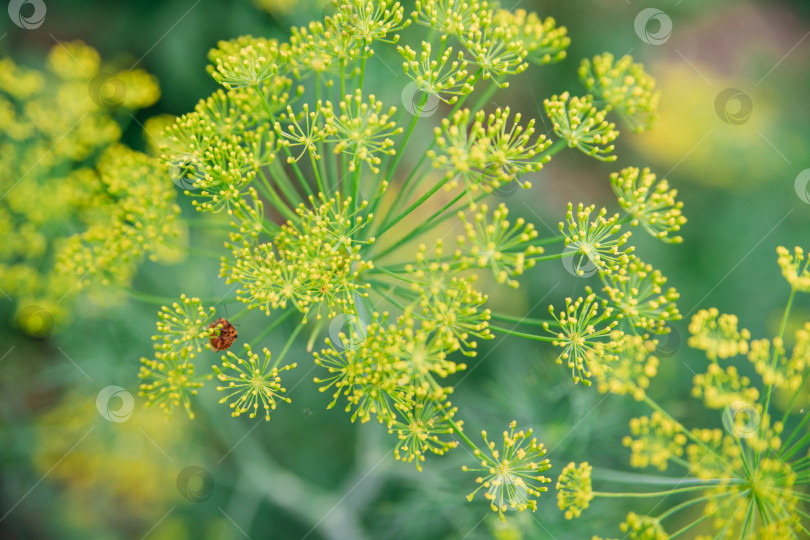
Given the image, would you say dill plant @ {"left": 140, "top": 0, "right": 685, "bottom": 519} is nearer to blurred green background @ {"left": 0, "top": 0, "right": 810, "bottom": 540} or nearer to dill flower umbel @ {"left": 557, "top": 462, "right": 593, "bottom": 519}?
dill flower umbel @ {"left": 557, "top": 462, "right": 593, "bottom": 519}

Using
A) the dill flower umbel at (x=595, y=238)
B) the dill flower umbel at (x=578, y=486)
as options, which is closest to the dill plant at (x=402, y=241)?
the dill flower umbel at (x=595, y=238)

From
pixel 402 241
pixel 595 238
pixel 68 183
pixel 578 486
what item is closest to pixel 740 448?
pixel 578 486

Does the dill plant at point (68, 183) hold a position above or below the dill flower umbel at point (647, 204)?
below

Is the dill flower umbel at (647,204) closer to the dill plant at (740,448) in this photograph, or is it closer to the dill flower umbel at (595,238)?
the dill flower umbel at (595,238)

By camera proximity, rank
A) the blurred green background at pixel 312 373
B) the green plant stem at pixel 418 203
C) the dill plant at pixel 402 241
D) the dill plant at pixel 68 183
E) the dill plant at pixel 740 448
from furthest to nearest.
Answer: the blurred green background at pixel 312 373 → the dill plant at pixel 68 183 → the dill plant at pixel 740 448 → the green plant stem at pixel 418 203 → the dill plant at pixel 402 241

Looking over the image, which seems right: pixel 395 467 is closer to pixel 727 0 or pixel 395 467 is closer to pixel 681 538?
pixel 681 538

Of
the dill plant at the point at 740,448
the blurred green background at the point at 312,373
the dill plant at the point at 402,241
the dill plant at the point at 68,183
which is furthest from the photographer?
the blurred green background at the point at 312,373

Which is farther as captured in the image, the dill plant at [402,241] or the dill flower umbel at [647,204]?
the dill flower umbel at [647,204]

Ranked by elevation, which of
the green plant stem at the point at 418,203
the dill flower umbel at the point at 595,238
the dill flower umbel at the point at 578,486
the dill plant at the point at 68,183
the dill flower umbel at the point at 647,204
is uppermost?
the dill flower umbel at the point at 647,204

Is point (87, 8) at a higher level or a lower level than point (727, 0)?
lower

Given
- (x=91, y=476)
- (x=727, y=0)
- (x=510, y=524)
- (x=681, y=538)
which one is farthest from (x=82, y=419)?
(x=727, y=0)
